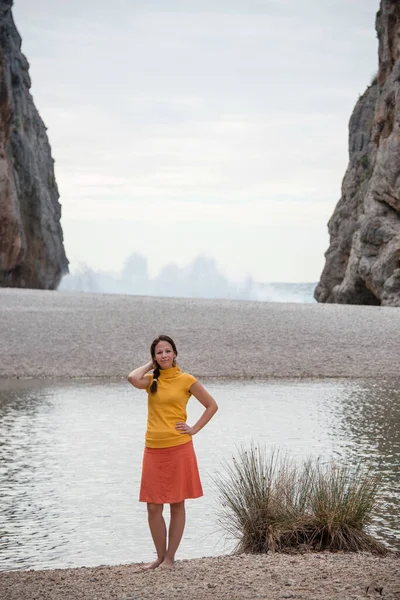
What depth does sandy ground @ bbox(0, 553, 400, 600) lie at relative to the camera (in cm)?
481

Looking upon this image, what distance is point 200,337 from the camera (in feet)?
68.2

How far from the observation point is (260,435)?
427 inches

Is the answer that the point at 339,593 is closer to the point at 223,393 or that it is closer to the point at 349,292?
the point at 223,393

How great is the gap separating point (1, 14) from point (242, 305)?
32018 mm

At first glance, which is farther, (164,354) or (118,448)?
(118,448)

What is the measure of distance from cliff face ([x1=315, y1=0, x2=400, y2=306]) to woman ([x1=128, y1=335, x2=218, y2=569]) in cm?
2976

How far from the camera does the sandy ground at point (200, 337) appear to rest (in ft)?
59.4

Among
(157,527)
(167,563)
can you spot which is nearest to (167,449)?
(157,527)

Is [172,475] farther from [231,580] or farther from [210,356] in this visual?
[210,356]

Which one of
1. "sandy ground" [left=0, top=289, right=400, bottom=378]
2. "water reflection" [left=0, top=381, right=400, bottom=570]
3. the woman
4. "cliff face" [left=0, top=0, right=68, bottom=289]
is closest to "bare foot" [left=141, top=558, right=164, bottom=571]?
the woman

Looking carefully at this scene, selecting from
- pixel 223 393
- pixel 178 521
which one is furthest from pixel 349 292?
pixel 178 521

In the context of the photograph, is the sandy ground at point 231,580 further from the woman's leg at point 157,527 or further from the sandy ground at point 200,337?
the sandy ground at point 200,337

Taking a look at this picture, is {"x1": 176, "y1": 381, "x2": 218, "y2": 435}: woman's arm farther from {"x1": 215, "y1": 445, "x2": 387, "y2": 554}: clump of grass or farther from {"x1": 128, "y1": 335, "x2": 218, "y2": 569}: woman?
{"x1": 215, "y1": 445, "x2": 387, "y2": 554}: clump of grass

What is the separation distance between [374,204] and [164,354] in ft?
113
